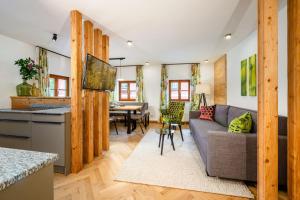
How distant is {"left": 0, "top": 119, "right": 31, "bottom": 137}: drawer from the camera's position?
7.93 feet

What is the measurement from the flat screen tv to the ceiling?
72 cm

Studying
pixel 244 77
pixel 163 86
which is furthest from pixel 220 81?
pixel 163 86

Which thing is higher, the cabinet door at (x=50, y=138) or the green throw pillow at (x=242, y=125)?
the green throw pillow at (x=242, y=125)

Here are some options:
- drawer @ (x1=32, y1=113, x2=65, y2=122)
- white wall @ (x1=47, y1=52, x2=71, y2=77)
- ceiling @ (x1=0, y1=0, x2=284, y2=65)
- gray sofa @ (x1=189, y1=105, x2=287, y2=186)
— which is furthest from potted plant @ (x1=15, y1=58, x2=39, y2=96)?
gray sofa @ (x1=189, y1=105, x2=287, y2=186)

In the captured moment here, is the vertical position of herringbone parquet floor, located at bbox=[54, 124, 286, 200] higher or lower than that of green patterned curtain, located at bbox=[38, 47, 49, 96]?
lower

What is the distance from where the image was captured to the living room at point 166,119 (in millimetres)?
1539

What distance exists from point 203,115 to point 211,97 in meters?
2.23

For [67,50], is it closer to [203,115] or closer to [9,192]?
[203,115]

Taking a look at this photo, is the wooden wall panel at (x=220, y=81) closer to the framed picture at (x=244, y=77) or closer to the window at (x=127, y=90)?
the framed picture at (x=244, y=77)

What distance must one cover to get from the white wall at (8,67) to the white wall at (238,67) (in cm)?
545

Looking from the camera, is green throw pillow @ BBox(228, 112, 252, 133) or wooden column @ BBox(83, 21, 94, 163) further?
wooden column @ BBox(83, 21, 94, 163)

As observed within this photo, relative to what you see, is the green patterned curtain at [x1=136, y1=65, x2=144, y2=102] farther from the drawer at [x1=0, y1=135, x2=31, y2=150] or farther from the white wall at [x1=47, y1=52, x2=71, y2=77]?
the drawer at [x1=0, y1=135, x2=31, y2=150]

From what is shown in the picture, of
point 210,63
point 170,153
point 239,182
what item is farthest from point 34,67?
point 210,63

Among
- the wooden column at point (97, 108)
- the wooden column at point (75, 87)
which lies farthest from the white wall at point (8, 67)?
the wooden column at point (75, 87)
